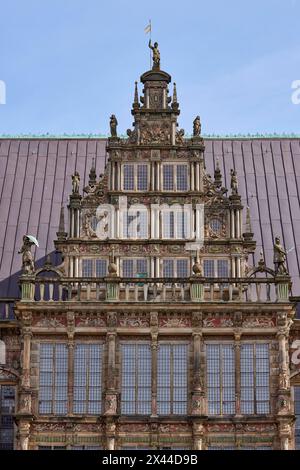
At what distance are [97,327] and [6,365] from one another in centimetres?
349

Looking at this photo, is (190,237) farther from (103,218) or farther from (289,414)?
(289,414)

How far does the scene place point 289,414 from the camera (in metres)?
47.0

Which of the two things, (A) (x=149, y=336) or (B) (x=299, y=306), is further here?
(B) (x=299, y=306)

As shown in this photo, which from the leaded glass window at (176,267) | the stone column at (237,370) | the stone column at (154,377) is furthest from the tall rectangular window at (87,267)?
the stone column at (237,370)

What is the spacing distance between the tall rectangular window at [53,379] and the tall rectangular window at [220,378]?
4291 millimetres

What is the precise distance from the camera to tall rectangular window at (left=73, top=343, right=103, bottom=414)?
1864 inches

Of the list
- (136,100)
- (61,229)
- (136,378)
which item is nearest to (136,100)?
(136,100)

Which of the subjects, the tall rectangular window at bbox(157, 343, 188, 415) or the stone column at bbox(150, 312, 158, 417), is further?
the tall rectangular window at bbox(157, 343, 188, 415)

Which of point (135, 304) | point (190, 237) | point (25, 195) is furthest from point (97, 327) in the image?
point (25, 195)

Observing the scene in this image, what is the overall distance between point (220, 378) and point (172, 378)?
1433mm

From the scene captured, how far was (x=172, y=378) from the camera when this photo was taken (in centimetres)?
4762

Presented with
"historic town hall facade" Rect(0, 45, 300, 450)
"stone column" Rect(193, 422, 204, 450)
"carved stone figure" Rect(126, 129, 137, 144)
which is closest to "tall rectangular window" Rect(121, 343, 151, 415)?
"historic town hall facade" Rect(0, 45, 300, 450)

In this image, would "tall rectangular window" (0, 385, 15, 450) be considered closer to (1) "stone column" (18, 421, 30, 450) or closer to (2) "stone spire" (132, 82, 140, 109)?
(1) "stone column" (18, 421, 30, 450)

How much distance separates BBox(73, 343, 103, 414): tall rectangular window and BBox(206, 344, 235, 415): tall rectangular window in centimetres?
328
